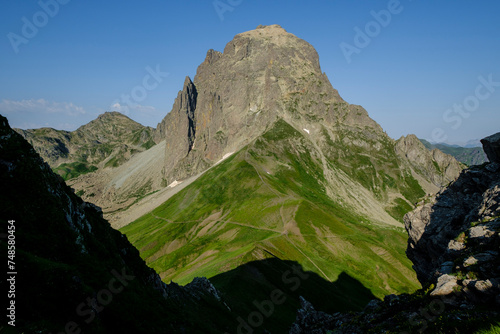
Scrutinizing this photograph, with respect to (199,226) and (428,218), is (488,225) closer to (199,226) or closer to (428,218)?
(428,218)

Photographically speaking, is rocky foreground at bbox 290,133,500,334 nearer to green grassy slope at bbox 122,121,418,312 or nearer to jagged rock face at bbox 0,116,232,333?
jagged rock face at bbox 0,116,232,333

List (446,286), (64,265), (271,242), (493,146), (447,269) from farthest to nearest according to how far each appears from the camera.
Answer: (271,242) < (493,146) < (447,269) < (64,265) < (446,286)

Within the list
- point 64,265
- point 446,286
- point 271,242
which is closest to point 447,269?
point 446,286

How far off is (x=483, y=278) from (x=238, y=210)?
154 meters

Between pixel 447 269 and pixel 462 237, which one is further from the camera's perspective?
pixel 462 237

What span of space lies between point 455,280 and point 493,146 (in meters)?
25.1

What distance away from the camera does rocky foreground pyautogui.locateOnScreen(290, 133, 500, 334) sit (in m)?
15.8

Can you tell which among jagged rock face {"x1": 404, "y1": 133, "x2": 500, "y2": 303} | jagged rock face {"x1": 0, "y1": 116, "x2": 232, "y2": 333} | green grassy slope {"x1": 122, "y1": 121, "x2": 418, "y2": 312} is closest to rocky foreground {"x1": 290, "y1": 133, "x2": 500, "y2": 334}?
jagged rock face {"x1": 404, "y1": 133, "x2": 500, "y2": 303}

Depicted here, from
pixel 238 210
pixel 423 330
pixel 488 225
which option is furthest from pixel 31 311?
pixel 238 210

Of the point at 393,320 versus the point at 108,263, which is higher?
the point at 108,263

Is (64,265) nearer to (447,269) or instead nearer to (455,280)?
(455,280)

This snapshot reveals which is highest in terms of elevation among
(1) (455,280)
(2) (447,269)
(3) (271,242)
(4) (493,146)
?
(4) (493,146)

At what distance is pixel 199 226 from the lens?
17200cm

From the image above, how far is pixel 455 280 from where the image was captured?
1883 centimetres
